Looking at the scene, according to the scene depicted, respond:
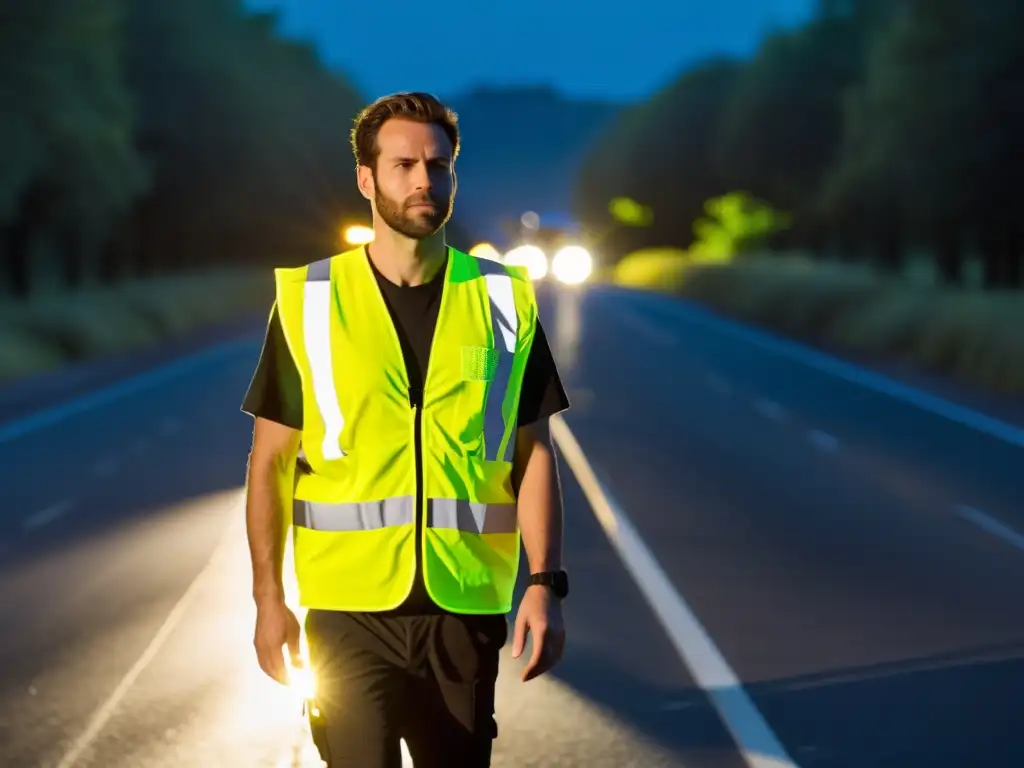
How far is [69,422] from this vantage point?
74.7ft

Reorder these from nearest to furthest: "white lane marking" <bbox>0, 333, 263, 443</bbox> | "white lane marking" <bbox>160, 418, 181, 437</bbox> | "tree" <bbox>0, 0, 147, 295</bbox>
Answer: "white lane marking" <bbox>160, 418, 181, 437</bbox> < "white lane marking" <bbox>0, 333, 263, 443</bbox> < "tree" <bbox>0, 0, 147, 295</bbox>

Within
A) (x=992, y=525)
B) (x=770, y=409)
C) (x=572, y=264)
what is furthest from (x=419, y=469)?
(x=572, y=264)

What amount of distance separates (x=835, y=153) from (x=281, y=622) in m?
82.0

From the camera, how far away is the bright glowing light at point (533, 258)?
97.3 m

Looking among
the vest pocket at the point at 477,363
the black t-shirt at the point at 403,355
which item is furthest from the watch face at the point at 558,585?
the vest pocket at the point at 477,363

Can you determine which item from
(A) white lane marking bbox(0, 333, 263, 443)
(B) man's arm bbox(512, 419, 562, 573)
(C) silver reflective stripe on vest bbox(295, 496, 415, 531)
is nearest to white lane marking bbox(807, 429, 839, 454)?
(A) white lane marking bbox(0, 333, 263, 443)

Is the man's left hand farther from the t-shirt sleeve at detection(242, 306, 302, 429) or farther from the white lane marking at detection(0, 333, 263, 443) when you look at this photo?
the white lane marking at detection(0, 333, 263, 443)

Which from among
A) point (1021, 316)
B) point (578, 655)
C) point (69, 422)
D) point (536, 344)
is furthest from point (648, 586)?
point (1021, 316)

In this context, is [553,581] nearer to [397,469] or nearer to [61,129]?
[397,469]

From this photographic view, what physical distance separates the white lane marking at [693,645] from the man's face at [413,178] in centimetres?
342

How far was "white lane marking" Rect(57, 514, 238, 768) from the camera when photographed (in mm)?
7184

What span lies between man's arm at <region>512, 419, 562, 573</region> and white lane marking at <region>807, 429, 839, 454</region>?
48.5ft

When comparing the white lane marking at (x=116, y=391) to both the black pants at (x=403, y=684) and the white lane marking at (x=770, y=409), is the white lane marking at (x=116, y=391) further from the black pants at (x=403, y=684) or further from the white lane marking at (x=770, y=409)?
the black pants at (x=403, y=684)

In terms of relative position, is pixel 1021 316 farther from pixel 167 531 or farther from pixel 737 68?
pixel 737 68
